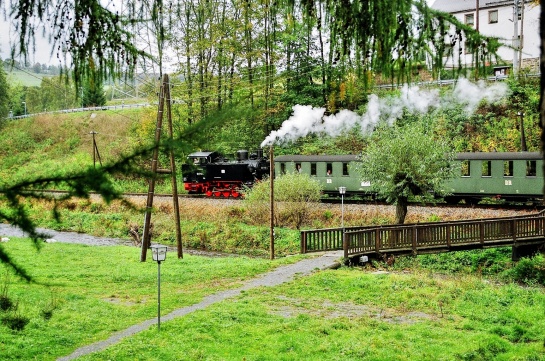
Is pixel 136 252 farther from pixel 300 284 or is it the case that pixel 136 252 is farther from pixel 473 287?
pixel 473 287

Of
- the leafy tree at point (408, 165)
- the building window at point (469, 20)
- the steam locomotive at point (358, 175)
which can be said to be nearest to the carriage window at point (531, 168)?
the steam locomotive at point (358, 175)

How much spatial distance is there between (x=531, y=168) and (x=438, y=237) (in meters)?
7.37

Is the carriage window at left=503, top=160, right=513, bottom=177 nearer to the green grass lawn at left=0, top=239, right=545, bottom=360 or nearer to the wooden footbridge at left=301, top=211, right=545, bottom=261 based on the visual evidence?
the wooden footbridge at left=301, top=211, right=545, bottom=261

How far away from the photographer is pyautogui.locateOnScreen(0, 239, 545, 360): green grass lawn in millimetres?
8828

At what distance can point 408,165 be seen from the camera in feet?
66.0

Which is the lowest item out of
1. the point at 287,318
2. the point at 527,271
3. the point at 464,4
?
the point at 527,271

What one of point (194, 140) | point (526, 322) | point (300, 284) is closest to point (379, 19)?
point (194, 140)

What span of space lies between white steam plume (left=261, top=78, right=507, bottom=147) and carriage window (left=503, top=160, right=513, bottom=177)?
9942 mm

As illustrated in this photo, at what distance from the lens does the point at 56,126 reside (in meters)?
50.0

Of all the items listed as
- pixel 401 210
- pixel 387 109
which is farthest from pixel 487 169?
pixel 387 109

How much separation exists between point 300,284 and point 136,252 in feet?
31.3

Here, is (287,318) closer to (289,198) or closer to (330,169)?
(289,198)

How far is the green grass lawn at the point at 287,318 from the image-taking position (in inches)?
348

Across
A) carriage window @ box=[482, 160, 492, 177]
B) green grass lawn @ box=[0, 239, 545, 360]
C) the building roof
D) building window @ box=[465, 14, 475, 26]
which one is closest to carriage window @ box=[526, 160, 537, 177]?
carriage window @ box=[482, 160, 492, 177]
